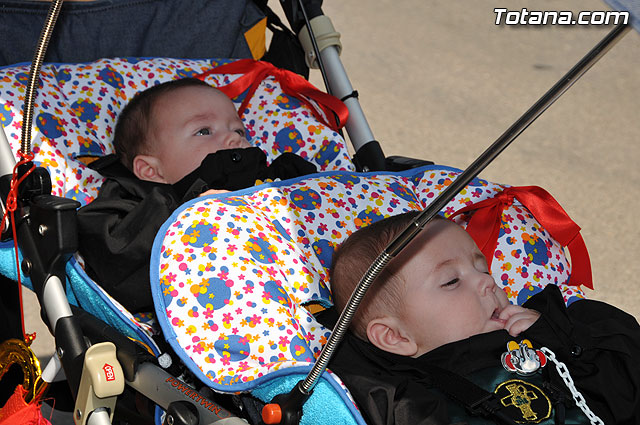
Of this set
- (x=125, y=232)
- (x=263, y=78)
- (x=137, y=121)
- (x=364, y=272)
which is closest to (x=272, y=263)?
(x=364, y=272)

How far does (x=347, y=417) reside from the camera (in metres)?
1.09

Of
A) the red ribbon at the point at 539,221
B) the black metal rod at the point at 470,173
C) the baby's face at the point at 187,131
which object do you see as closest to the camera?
the black metal rod at the point at 470,173

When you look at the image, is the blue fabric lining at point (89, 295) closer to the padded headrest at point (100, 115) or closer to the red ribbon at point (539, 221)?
the padded headrest at point (100, 115)

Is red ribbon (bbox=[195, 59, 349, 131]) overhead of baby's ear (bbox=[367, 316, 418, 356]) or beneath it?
overhead

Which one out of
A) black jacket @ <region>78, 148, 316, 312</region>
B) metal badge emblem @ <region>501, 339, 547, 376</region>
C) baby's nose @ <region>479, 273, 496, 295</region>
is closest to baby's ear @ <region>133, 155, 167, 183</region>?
Result: black jacket @ <region>78, 148, 316, 312</region>

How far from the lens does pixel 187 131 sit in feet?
5.68

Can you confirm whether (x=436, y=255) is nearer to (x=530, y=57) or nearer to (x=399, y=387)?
(x=399, y=387)

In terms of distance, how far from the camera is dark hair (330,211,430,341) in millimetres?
1381

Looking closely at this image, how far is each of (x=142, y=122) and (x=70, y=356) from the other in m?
0.70

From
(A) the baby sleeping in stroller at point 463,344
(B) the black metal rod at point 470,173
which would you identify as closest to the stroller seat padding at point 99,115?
(A) the baby sleeping in stroller at point 463,344

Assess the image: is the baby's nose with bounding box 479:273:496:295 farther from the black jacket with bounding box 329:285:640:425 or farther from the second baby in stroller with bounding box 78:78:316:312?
the second baby in stroller with bounding box 78:78:316:312

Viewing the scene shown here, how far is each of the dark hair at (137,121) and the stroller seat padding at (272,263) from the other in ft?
1.26

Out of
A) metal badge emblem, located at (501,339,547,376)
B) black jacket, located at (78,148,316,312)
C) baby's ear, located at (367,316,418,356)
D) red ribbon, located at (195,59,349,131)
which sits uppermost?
red ribbon, located at (195,59,349,131)

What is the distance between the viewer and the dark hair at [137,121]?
5.79 feet
